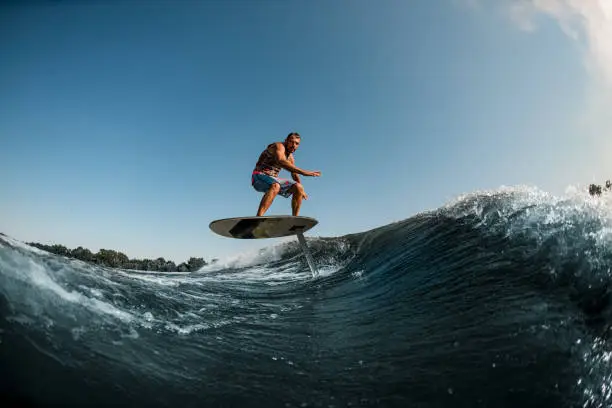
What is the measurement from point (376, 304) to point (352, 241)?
676 cm

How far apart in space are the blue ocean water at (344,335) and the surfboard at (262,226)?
142cm

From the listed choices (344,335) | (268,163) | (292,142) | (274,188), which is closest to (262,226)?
(274,188)

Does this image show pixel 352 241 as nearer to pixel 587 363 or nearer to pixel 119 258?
pixel 587 363

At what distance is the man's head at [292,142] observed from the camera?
7.43 metres

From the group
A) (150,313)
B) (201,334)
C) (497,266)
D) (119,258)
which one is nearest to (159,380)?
(201,334)

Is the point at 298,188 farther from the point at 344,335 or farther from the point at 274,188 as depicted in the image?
the point at 344,335

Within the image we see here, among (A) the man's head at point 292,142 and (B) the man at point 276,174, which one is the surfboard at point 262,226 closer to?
(B) the man at point 276,174

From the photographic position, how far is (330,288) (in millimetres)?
7188

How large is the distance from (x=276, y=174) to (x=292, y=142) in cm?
67

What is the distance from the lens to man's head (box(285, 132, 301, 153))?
24.4 feet

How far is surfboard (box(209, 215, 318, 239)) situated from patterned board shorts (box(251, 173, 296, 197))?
56cm

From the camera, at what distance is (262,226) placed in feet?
24.7

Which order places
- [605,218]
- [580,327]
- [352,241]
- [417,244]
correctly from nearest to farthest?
[580,327], [605,218], [417,244], [352,241]

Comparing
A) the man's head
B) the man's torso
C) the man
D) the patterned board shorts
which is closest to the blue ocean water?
the man
